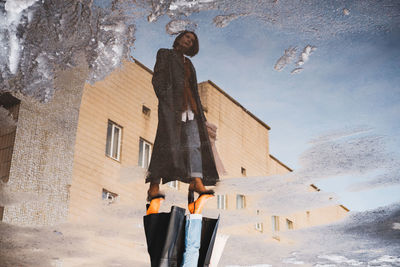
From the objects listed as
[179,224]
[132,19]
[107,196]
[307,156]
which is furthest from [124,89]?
[307,156]

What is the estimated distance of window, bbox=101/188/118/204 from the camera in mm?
6992

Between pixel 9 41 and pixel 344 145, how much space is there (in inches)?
151

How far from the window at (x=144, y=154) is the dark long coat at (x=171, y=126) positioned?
0.15m

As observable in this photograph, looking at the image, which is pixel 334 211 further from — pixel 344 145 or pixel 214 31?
pixel 214 31

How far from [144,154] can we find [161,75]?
91 cm

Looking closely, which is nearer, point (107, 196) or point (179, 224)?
point (179, 224)

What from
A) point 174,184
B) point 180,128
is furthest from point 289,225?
point 180,128

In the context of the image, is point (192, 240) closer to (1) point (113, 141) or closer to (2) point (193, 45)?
(1) point (113, 141)

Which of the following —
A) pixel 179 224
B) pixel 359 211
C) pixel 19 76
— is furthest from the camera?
pixel 359 211

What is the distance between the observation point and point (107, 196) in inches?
277

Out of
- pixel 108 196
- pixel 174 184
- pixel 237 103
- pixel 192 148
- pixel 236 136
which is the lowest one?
pixel 108 196

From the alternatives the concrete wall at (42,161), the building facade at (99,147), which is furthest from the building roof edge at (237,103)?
the concrete wall at (42,161)

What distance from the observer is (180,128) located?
688 cm

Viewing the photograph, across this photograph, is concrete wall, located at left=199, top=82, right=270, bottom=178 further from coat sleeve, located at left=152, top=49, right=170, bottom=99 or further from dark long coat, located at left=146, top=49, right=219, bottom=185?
coat sleeve, located at left=152, top=49, right=170, bottom=99
